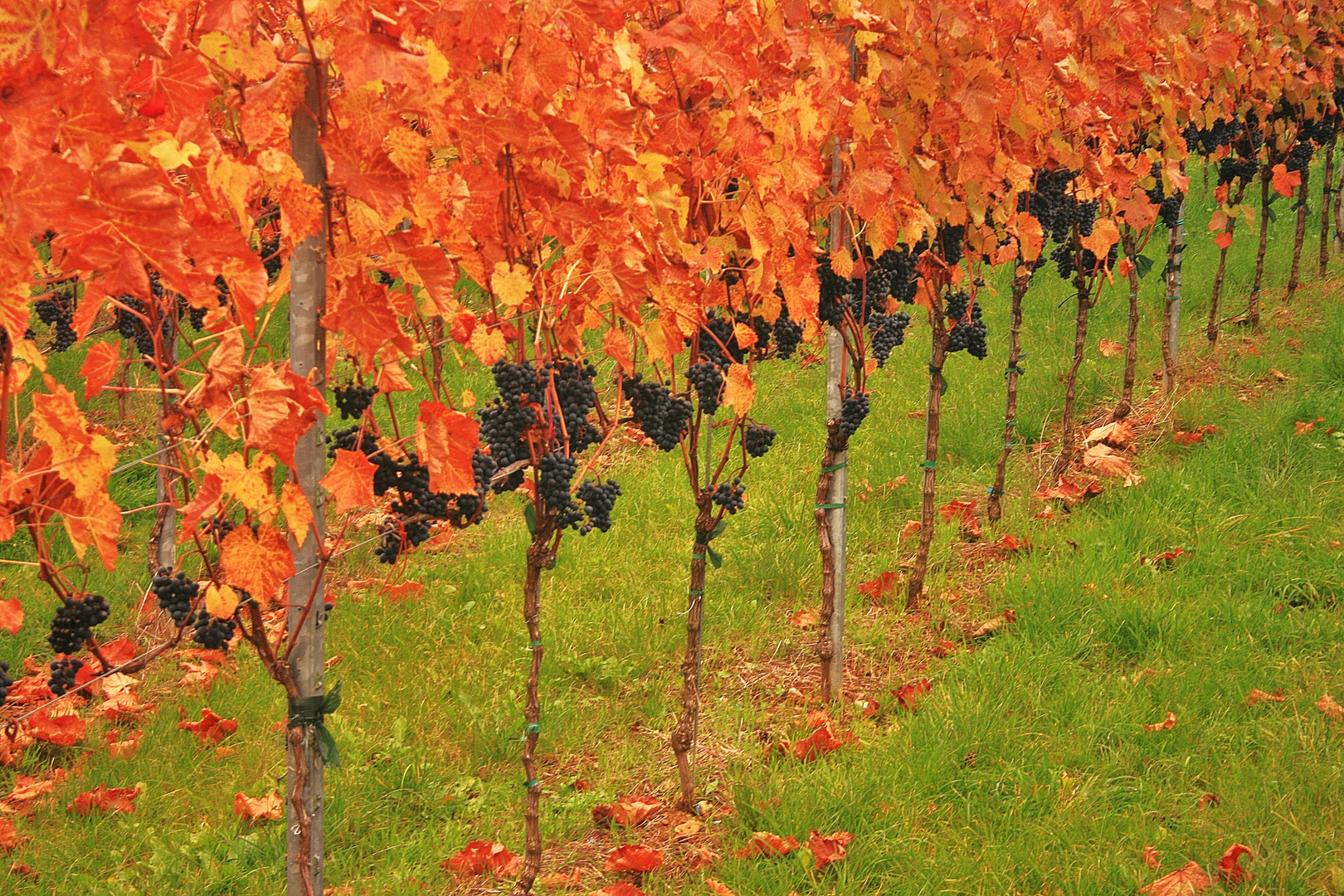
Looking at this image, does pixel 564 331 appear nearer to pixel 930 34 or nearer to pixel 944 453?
pixel 930 34

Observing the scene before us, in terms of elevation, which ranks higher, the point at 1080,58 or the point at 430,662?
the point at 1080,58

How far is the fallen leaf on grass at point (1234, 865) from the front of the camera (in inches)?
96.8

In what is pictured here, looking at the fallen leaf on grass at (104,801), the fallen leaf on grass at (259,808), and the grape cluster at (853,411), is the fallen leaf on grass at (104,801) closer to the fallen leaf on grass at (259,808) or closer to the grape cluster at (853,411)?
the fallen leaf on grass at (259,808)

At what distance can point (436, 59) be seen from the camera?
1.73 meters

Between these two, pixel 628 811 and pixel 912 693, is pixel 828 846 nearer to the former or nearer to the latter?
pixel 628 811

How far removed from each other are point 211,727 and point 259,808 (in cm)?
54

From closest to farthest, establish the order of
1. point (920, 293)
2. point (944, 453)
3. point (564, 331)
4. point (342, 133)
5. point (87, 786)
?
point (342, 133)
point (564, 331)
point (87, 786)
point (920, 293)
point (944, 453)

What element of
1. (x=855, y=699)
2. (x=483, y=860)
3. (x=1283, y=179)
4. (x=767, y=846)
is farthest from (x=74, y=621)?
(x=1283, y=179)

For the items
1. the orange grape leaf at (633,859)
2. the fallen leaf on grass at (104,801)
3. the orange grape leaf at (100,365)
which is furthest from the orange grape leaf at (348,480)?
the fallen leaf on grass at (104,801)

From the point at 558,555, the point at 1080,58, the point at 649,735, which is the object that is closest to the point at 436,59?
the point at 649,735

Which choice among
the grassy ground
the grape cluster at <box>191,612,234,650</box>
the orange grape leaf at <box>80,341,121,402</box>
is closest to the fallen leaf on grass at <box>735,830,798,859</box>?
the grassy ground

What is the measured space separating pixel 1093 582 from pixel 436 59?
3007 millimetres

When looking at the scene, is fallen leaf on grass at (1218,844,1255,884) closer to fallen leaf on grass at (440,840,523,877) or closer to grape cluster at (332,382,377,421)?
fallen leaf on grass at (440,840,523,877)

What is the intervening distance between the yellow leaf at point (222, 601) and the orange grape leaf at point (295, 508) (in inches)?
5.8
